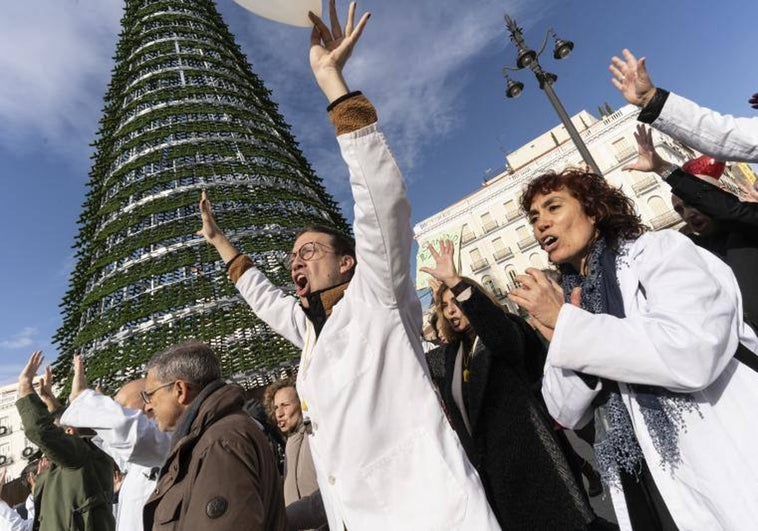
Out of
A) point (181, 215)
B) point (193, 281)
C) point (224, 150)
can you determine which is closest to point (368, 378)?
point (193, 281)

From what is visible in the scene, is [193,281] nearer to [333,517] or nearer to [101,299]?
[101,299]

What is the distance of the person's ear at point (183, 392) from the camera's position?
233 cm

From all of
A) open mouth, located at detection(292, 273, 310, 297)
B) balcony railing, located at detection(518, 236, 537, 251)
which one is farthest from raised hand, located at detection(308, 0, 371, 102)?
balcony railing, located at detection(518, 236, 537, 251)

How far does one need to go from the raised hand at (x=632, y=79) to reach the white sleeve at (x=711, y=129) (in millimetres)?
158

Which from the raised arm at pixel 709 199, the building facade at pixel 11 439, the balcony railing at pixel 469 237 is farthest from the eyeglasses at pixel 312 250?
the building facade at pixel 11 439

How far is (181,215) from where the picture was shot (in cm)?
1321

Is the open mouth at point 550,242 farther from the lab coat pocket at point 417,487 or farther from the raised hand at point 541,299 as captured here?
the lab coat pocket at point 417,487

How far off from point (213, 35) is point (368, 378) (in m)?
21.3

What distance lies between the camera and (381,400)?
153 centimetres

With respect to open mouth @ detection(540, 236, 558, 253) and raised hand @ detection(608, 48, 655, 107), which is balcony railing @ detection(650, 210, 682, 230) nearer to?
raised hand @ detection(608, 48, 655, 107)

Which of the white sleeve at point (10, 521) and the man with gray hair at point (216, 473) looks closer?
the man with gray hair at point (216, 473)

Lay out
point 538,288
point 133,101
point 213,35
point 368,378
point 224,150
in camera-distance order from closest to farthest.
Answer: point 368,378 < point 538,288 < point 224,150 < point 133,101 < point 213,35

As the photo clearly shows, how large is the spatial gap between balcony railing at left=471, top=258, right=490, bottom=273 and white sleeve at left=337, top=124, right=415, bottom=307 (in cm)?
4268

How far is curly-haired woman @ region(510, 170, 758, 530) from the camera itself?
129cm
